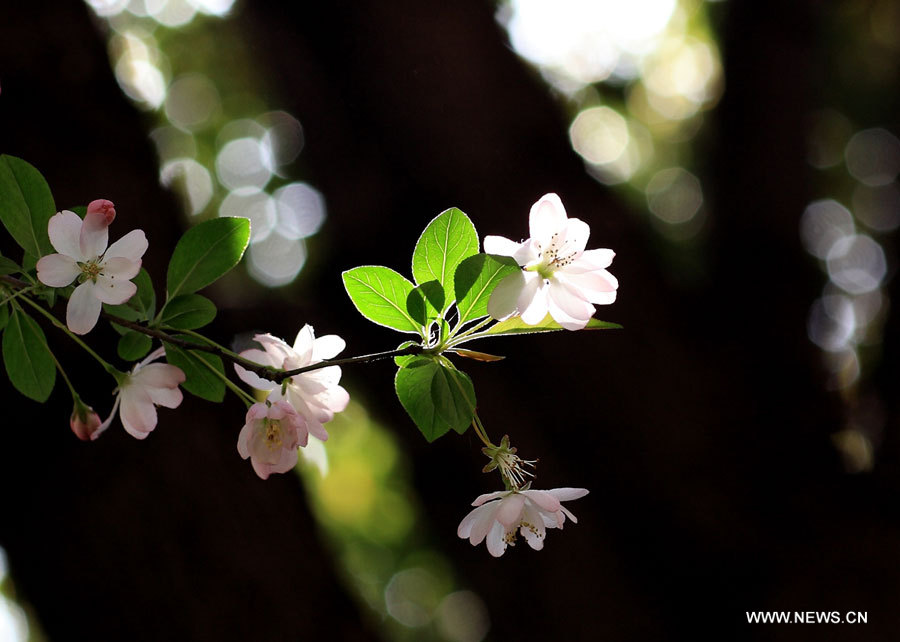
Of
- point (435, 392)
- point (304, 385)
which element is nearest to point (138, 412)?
point (304, 385)

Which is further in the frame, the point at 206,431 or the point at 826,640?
the point at 826,640

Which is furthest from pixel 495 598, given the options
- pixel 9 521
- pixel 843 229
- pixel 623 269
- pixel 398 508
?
pixel 843 229

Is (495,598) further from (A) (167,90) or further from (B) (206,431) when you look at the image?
(A) (167,90)

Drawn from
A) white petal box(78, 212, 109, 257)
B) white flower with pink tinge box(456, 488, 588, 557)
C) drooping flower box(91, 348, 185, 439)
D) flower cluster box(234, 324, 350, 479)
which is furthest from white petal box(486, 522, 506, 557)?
white petal box(78, 212, 109, 257)

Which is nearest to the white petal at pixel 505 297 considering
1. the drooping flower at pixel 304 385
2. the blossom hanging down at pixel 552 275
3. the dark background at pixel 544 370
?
the blossom hanging down at pixel 552 275

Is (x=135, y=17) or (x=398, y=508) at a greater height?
(x=135, y=17)

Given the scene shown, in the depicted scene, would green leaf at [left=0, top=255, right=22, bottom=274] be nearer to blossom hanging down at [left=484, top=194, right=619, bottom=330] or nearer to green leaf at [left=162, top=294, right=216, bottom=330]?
green leaf at [left=162, top=294, right=216, bottom=330]
